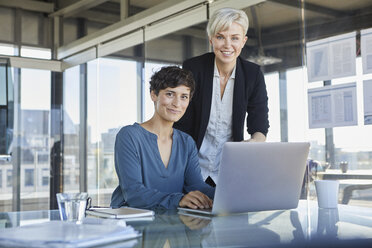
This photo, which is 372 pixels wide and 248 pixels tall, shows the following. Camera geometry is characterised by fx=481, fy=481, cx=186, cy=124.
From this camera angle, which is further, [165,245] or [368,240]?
[368,240]

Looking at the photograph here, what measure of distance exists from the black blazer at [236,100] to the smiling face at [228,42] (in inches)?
3.7

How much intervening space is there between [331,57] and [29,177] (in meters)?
4.52

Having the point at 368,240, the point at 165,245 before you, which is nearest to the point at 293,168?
the point at 368,240

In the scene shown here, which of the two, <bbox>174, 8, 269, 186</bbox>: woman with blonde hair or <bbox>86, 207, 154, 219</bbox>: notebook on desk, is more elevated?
<bbox>174, 8, 269, 186</bbox>: woman with blonde hair

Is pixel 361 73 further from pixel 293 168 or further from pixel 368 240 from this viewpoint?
pixel 368 240

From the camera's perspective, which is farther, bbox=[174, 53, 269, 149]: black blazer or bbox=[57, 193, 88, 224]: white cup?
bbox=[174, 53, 269, 149]: black blazer

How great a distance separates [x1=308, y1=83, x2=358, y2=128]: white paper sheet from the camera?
3191 mm

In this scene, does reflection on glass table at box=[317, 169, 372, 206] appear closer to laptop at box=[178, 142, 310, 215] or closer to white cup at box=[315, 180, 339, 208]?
white cup at box=[315, 180, 339, 208]

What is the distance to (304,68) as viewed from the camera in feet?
11.1

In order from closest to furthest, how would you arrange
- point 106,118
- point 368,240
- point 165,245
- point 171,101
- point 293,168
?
point 165,245
point 368,240
point 293,168
point 171,101
point 106,118

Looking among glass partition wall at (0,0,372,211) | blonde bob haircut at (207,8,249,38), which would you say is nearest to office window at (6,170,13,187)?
glass partition wall at (0,0,372,211)

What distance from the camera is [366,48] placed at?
3146 mm

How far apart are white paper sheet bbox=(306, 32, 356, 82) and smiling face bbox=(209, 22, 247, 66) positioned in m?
1.24

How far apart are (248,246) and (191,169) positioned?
104 cm
